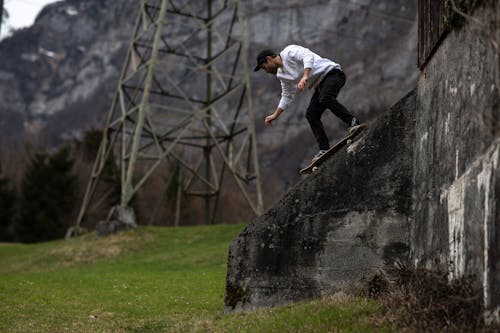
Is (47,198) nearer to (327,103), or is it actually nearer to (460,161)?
(327,103)

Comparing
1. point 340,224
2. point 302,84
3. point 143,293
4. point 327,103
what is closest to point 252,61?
point 143,293

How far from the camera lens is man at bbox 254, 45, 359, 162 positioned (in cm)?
857

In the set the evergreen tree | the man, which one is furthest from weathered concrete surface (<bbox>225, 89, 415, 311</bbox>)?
the evergreen tree

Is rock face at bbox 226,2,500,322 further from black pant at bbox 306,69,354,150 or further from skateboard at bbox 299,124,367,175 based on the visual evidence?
black pant at bbox 306,69,354,150

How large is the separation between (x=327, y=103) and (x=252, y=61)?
74.0 meters

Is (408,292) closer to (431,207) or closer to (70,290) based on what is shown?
(431,207)

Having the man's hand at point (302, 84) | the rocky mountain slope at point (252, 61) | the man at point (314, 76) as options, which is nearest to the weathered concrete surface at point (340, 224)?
the man at point (314, 76)

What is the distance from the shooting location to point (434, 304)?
5.64m

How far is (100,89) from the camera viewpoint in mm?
117750

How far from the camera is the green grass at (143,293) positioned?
686cm

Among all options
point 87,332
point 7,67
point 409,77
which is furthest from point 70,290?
point 7,67

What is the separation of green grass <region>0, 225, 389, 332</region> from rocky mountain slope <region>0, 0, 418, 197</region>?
24.5 meters

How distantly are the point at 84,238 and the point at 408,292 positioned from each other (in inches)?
678

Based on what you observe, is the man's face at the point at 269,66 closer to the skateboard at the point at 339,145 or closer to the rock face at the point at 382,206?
the skateboard at the point at 339,145
